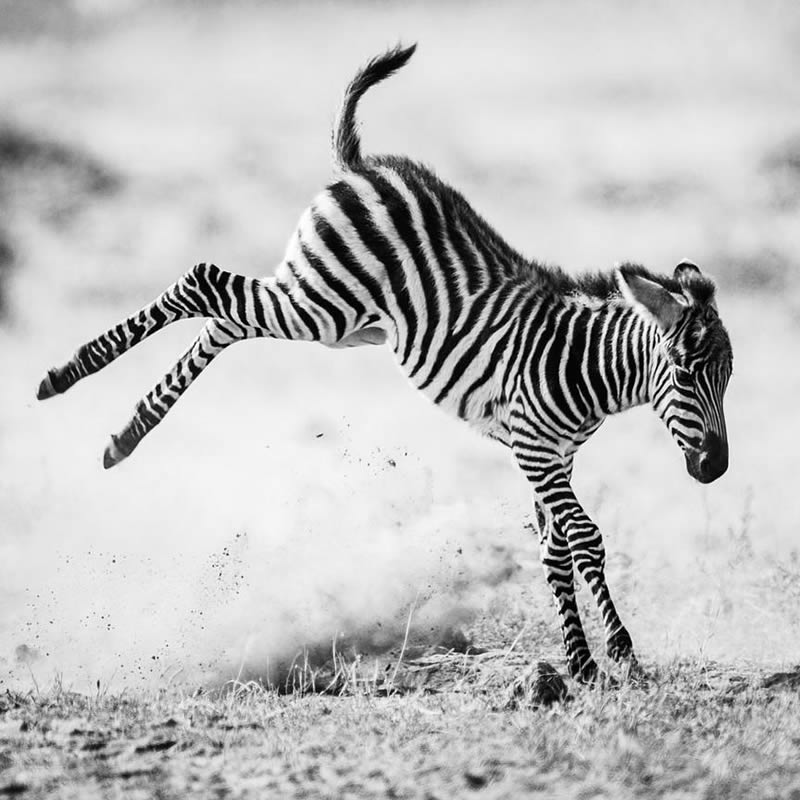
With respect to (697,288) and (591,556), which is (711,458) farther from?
(697,288)

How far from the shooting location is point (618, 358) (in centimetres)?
830

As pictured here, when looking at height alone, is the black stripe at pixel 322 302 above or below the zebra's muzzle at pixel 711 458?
above

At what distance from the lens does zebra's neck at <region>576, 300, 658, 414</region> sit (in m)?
8.24

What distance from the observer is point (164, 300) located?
8750 millimetres

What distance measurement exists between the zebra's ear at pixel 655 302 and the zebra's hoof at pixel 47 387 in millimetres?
4593

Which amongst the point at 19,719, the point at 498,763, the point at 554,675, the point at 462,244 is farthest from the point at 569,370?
the point at 19,719

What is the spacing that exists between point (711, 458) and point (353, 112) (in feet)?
13.4

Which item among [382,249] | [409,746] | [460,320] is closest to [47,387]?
[382,249]

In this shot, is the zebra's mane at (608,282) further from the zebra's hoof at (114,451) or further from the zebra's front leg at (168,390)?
the zebra's hoof at (114,451)

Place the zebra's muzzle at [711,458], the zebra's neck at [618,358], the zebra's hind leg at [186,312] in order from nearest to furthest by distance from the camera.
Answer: the zebra's muzzle at [711,458] → the zebra's neck at [618,358] → the zebra's hind leg at [186,312]

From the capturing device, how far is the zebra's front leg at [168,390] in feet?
29.3

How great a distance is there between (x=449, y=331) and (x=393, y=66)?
93.6 inches

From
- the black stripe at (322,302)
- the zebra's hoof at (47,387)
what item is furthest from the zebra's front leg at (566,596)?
the zebra's hoof at (47,387)

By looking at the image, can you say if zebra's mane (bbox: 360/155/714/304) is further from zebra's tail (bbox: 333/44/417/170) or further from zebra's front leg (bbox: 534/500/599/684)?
zebra's front leg (bbox: 534/500/599/684)
